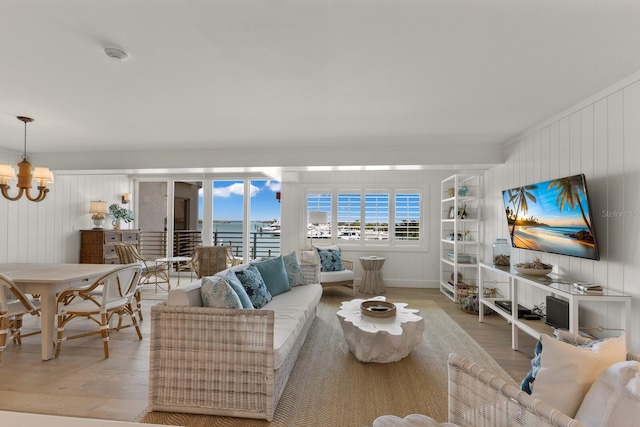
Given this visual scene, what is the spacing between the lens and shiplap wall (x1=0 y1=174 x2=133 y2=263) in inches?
196

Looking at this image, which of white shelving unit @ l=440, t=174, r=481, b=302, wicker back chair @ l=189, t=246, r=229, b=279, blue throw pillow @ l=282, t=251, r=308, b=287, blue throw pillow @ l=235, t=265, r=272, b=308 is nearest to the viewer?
blue throw pillow @ l=235, t=265, r=272, b=308

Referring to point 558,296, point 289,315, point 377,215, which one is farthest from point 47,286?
point 377,215

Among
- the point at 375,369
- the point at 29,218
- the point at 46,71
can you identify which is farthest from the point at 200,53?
the point at 29,218

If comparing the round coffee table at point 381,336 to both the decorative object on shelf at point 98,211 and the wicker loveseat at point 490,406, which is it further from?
the decorative object on shelf at point 98,211

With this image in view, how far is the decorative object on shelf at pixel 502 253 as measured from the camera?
168 inches

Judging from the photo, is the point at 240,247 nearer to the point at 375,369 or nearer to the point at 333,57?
the point at 375,369

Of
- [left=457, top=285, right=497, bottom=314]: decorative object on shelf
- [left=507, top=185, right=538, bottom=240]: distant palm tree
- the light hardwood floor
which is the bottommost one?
the light hardwood floor

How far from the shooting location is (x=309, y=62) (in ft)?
7.34

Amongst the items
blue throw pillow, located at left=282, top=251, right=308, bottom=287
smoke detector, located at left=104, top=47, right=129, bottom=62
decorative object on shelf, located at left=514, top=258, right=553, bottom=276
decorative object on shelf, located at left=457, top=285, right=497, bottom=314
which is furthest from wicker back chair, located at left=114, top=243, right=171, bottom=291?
decorative object on shelf, located at left=514, top=258, right=553, bottom=276

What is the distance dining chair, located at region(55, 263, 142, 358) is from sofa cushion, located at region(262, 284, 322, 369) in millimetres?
1467

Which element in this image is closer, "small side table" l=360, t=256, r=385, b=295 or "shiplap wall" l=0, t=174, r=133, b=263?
"shiplap wall" l=0, t=174, r=133, b=263

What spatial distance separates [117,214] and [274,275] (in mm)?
4703

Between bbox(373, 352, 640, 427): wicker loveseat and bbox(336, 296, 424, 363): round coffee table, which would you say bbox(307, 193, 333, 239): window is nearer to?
bbox(336, 296, 424, 363): round coffee table

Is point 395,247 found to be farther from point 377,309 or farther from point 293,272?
point 377,309
